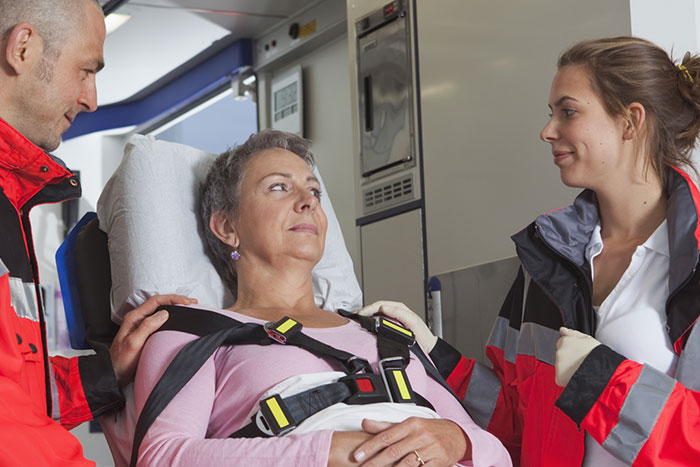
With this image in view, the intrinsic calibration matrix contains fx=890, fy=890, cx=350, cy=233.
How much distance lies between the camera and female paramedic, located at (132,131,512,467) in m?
1.66

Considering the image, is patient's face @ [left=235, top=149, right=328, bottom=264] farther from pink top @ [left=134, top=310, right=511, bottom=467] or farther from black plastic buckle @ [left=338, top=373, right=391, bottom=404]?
black plastic buckle @ [left=338, top=373, right=391, bottom=404]

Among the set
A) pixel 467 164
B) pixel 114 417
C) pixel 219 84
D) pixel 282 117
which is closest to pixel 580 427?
pixel 114 417

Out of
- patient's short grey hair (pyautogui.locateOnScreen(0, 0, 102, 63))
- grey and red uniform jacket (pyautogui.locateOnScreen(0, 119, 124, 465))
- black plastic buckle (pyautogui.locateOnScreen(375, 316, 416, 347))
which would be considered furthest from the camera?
black plastic buckle (pyautogui.locateOnScreen(375, 316, 416, 347))

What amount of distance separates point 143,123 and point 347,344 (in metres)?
6.17

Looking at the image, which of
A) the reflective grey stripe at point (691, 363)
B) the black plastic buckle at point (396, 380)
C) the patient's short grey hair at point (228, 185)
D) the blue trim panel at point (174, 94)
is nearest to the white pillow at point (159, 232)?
the patient's short grey hair at point (228, 185)

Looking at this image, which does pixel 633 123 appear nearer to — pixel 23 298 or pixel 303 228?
pixel 303 228

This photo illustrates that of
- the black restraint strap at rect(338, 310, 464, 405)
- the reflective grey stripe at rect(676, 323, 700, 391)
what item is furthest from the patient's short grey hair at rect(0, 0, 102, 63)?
the reflective grey stripe at rect(676, 323, 700, 391)

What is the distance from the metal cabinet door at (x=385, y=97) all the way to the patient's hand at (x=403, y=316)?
1.53 meters

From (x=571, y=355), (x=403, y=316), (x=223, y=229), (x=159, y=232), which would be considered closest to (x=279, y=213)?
(x=223, y=229)

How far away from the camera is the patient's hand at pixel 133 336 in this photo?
191 cm

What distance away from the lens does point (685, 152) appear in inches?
82.8

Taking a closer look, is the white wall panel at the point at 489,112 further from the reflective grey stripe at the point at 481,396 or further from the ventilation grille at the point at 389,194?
the reflective grey stripe at the point at 481,396

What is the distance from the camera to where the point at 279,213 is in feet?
7.06

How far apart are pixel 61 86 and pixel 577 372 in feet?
3.82
